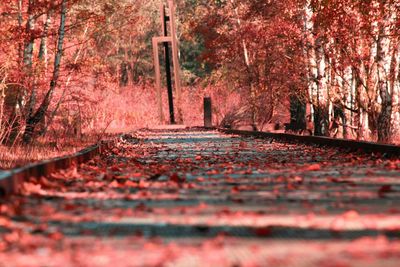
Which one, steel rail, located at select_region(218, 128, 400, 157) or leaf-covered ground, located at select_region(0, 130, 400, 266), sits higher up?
steel rail, located at select_region(218, 128, 400, 157)

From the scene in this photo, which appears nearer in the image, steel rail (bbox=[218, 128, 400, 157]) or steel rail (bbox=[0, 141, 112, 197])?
steel rail (bbox=[0, 141, 112, 197])

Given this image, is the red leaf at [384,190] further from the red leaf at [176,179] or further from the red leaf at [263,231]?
the red leaf at [263,231]

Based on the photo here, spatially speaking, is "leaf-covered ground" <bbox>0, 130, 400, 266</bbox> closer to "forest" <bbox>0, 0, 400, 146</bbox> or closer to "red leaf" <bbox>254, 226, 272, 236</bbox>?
"red leaf" <bbox>254, 226, 272, 236</bbox>

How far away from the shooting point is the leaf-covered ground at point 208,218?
5711 millimetres

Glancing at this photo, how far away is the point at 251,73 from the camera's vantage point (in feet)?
159

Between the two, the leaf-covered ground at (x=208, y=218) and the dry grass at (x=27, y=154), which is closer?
the leaf-covered ground at (x=208, y=218)

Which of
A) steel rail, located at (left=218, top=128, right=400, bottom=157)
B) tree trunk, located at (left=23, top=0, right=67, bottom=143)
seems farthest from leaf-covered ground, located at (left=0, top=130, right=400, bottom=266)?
tree trunk, located at (left=23, top=0, right=67, bottom=143)

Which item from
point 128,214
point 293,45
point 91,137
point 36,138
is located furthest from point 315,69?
point 128,214

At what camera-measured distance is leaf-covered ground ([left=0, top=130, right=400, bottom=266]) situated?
18.7 ft

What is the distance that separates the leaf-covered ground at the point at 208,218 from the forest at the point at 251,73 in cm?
980

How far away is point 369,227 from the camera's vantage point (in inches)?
269

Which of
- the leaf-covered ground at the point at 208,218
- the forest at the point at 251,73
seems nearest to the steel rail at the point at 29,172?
the leaf-covered ground at the point at 208,218

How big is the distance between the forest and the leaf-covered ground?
32.2 feet

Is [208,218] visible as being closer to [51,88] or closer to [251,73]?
[51,88]
